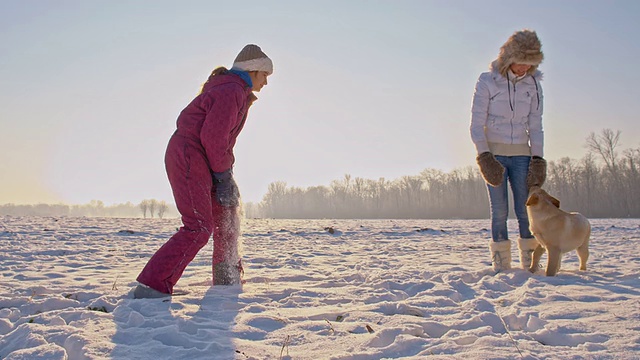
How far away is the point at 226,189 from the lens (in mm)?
3398

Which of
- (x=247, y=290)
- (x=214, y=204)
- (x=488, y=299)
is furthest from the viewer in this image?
(x=214, y=204)

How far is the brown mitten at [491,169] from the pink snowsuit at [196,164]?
2.48m

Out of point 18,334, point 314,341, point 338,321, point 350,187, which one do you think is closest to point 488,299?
point 338,321

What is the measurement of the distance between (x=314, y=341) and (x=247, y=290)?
1.41 metres

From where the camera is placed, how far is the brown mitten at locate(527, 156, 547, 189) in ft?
13.5

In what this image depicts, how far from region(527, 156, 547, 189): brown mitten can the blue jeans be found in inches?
2.5

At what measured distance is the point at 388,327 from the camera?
2145 millimetres

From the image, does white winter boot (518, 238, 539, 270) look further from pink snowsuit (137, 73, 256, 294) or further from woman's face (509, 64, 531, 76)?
pink snowsuit (137, 73, 256, 294)

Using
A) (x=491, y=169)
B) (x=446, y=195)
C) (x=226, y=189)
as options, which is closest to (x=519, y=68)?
(x=491, y=169)

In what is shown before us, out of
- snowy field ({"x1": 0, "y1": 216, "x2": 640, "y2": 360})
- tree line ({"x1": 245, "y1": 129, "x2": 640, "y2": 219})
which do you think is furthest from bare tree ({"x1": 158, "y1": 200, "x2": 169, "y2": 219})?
snowy field ({"x1": 0, "y1": 216, "x2": 640, "y2": 360})

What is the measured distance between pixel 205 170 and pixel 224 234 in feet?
2.18

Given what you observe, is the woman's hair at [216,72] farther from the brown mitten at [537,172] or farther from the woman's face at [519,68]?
the brown mitten at [537,172]

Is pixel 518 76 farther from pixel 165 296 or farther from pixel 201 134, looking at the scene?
pixel 165 296

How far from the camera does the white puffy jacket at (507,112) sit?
420 cm
